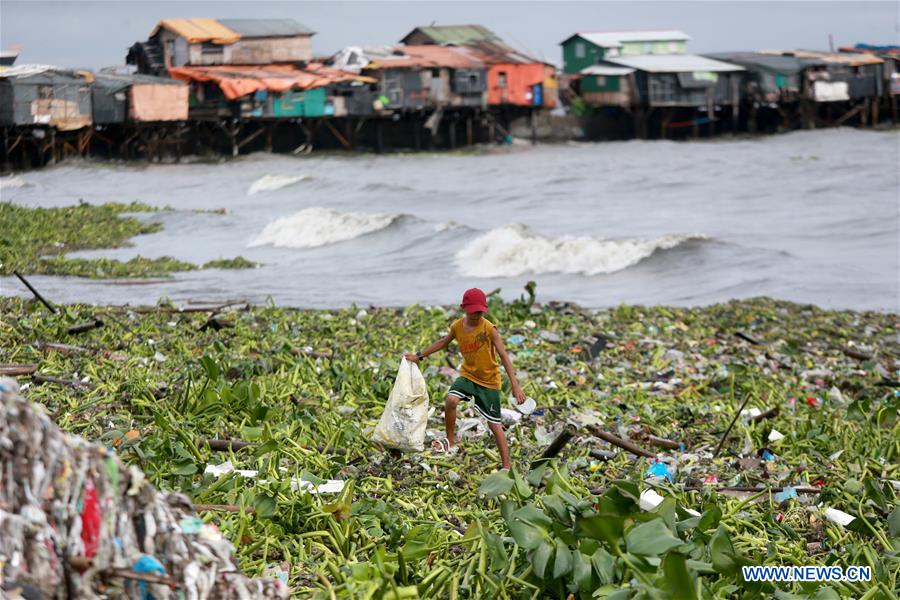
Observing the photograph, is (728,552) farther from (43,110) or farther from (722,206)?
(43,110)

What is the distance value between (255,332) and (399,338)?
4.54 feet

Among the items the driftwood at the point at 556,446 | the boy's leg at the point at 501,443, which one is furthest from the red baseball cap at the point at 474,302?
the driftwood at the point at 556,446

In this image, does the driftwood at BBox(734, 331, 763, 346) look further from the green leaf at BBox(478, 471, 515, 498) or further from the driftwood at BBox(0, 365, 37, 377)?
the driftwood at BBox(0, 365, 37, 377)

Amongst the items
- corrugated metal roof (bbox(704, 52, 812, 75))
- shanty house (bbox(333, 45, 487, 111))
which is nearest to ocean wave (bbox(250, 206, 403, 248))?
shanty house (bbox(333, 45, 487, 111))

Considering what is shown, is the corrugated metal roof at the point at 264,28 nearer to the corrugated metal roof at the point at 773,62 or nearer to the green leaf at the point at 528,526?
the corrugated metal roof at the point at 773,62

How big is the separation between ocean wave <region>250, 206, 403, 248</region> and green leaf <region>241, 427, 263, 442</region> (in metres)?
22.2

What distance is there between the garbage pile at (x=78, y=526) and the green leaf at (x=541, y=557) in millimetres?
1237

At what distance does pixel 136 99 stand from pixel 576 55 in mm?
29561

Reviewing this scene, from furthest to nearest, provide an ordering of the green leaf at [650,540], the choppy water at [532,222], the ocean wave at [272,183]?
the ocean wave at [272,183] → the choppy water at [532,222] → the green leaf at [650,540]

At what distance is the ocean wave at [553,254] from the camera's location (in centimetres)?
2377

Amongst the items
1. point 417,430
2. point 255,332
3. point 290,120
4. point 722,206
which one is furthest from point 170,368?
point 290,120

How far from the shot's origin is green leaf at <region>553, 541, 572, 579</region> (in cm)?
386

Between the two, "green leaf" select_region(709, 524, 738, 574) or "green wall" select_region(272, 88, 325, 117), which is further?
"green wall" select_region(272, 88, 325, 117)

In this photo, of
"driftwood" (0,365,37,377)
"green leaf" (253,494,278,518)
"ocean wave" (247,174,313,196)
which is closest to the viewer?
"green leaf" (253,494,278,518)
